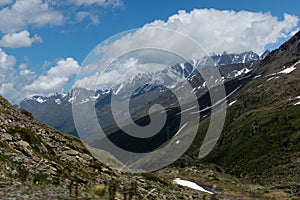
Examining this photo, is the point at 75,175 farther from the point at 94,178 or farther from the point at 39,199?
the point at 39,199

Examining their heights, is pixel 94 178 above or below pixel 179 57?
below

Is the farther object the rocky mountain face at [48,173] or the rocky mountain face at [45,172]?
the rocky mountain face at [45,172]

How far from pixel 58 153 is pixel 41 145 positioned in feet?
8.75

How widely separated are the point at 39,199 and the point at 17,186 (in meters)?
3.26

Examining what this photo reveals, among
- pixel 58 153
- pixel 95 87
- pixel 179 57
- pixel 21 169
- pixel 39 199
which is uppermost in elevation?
pixel 179 57

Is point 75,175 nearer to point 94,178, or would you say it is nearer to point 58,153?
point 94,178

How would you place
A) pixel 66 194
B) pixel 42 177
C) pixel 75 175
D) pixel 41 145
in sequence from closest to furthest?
1. pixel 66 194
2. pixel 42 177
3. pixel 75 175
4. pixel 41 145

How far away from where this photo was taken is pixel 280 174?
187625 millimetres

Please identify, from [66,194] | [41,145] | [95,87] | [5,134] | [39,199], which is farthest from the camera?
[41,145]

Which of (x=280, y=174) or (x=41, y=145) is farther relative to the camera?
(x=280, y=174)

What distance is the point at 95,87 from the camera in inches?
1056

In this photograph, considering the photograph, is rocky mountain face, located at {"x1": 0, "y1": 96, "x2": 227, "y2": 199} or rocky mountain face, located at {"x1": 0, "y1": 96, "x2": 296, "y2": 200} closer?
rocky mountain face, located at {"x1": 0, "y1": 96, "x2": 296, "y2": 200}

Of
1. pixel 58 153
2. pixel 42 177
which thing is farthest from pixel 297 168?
pixel 42 177

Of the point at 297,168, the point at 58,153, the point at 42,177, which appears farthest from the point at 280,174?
the point at 42,177
